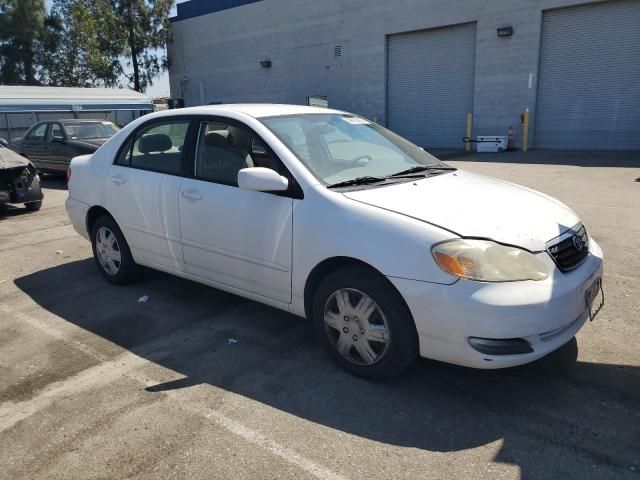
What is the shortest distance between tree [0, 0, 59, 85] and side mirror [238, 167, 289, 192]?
46.4 meters

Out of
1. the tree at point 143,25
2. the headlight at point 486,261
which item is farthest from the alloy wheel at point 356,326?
the tree at point 143,25

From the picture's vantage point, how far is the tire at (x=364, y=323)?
303 centimetres

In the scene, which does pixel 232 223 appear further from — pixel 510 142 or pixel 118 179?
pixel 510 142

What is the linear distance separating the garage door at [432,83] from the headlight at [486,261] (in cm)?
1846

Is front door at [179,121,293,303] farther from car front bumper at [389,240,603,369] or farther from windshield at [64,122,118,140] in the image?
windshield at [64,122,118,140]

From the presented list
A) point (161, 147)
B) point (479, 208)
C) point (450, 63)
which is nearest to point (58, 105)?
point (450, 63)

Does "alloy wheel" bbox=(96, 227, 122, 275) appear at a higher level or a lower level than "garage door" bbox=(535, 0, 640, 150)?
lower

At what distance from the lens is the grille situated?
9.93 feet

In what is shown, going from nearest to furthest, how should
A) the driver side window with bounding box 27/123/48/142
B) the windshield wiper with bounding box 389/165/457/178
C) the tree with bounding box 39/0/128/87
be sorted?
the windshield wiper with bounding box 389/165/457/178, the driver side window with bounding box 27/123/48/142, the tree with bounding box 39/0/128/87

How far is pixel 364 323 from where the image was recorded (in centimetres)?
320

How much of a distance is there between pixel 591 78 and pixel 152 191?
16848 mm

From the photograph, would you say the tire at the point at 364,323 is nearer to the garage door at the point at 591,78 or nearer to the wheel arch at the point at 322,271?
the wheel arch at the point at 322,271

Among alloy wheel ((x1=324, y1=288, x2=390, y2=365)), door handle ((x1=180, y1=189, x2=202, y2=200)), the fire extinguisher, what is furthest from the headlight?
the fire extinguisher

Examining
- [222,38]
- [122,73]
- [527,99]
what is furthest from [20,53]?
[527,99]
